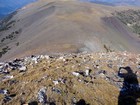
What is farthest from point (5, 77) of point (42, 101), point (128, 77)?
point (128, 77)

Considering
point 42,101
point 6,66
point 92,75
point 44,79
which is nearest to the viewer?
point 42,101

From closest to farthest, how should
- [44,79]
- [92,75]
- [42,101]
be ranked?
[42,101] → [44,79] → [92,75]

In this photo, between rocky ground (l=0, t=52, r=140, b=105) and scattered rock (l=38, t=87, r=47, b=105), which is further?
rocky ground (l=0, t=52, r=140, b=105)

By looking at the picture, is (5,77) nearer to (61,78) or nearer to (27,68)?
(27,68)

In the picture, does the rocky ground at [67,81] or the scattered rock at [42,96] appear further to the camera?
the rocky ground at [67,81]

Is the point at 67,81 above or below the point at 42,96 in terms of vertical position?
below

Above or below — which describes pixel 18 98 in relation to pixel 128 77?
above

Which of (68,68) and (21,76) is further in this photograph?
(68,68)

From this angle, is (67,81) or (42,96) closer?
(42,96)
